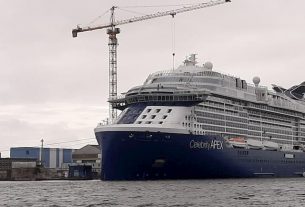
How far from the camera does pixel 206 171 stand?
80812 mm

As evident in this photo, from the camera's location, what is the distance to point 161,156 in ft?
253

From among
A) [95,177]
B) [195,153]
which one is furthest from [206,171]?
[95,177]

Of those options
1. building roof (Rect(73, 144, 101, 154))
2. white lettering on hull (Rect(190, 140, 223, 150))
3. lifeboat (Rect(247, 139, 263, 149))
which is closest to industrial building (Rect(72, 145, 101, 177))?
building roof (Rect(73, 144, 101, 154))

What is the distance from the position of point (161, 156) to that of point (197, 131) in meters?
8.50

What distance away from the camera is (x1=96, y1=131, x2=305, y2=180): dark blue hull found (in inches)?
3027

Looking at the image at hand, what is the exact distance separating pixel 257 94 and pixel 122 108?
2413 cm

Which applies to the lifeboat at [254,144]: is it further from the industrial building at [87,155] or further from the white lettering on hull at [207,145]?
the industrial building at [87,155]

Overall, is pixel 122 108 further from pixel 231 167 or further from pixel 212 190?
pixel 212 190

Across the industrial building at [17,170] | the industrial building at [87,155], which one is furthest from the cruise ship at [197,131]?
the industrial building at [87,155]

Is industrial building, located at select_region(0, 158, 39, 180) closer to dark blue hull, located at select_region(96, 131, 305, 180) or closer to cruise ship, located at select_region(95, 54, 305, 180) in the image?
cruise ship, located at select_region(95, 54, 305, 180)

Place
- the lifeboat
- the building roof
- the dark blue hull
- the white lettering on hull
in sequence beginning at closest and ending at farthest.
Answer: the dark blue hull < the white lettering on hull < the lifeboat < the building roof

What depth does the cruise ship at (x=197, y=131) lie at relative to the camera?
77312 millimetres

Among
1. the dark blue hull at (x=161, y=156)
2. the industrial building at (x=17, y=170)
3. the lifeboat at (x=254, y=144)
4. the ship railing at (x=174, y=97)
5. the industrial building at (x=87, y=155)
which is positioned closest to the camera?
the dark blue hull at (x=161, y=156)

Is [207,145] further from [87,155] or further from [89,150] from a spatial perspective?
[89,150]
